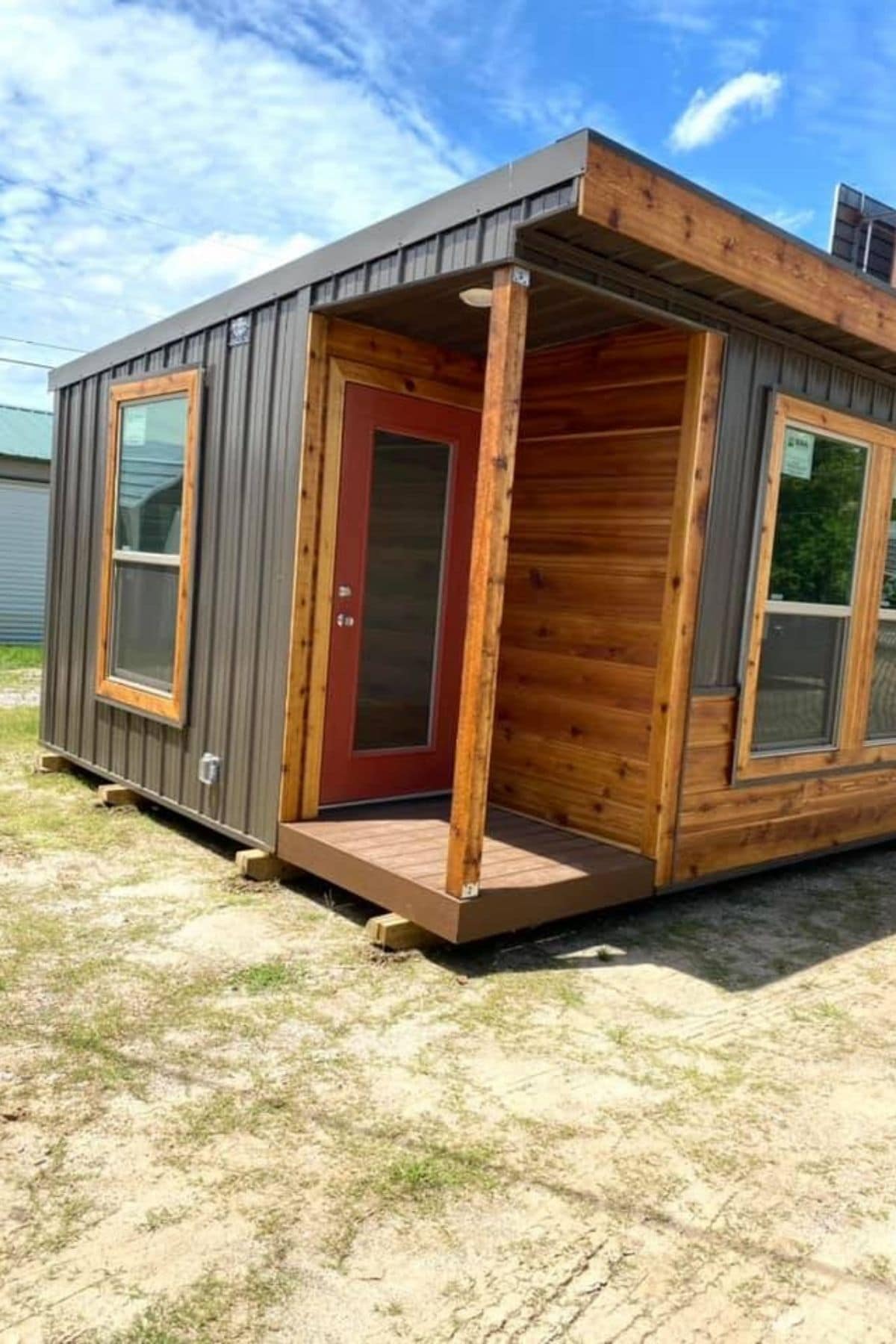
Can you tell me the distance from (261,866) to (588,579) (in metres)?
1.79

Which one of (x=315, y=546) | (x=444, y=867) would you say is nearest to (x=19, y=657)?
(x=315, y=546)

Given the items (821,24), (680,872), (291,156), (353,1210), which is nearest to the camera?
(353,1210)

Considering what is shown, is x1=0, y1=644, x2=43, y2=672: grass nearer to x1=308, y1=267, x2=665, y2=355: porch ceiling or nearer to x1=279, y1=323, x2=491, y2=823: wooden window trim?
x1=279, y1=323, x2=491, y2=823: wooden window trim

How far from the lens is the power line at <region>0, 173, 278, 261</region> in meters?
19.0

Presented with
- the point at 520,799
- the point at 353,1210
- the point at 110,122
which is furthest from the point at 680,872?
the point at 110,122

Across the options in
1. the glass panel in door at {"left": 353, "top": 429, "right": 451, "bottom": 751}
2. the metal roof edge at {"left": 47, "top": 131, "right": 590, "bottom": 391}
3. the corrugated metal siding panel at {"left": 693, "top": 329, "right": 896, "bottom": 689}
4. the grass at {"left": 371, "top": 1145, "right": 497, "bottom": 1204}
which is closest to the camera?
the grass at {"left": 371, "top": 1145, "right": 497, "bottom": 1204}

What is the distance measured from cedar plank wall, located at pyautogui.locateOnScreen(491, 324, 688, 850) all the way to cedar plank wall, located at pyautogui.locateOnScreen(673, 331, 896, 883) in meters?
0.19

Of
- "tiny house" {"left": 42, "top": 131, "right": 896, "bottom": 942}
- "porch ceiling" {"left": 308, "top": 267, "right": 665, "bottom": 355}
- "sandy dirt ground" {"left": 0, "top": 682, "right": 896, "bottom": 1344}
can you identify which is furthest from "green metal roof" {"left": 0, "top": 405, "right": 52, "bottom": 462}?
"sandy dirt ground" {"left": 0, "top": 682, "right": 896, "bottom": 1344}

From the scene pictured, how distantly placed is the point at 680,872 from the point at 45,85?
15.6 meters

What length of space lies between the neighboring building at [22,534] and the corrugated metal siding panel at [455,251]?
448 inches

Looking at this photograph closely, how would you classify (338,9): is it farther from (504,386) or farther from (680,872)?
(680,872)

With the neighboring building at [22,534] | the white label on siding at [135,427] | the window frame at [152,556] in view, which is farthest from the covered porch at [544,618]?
the neighboring building at [22,534]

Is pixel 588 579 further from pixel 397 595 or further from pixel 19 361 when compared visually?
pixel 19 361

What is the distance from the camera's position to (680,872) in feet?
13.3
